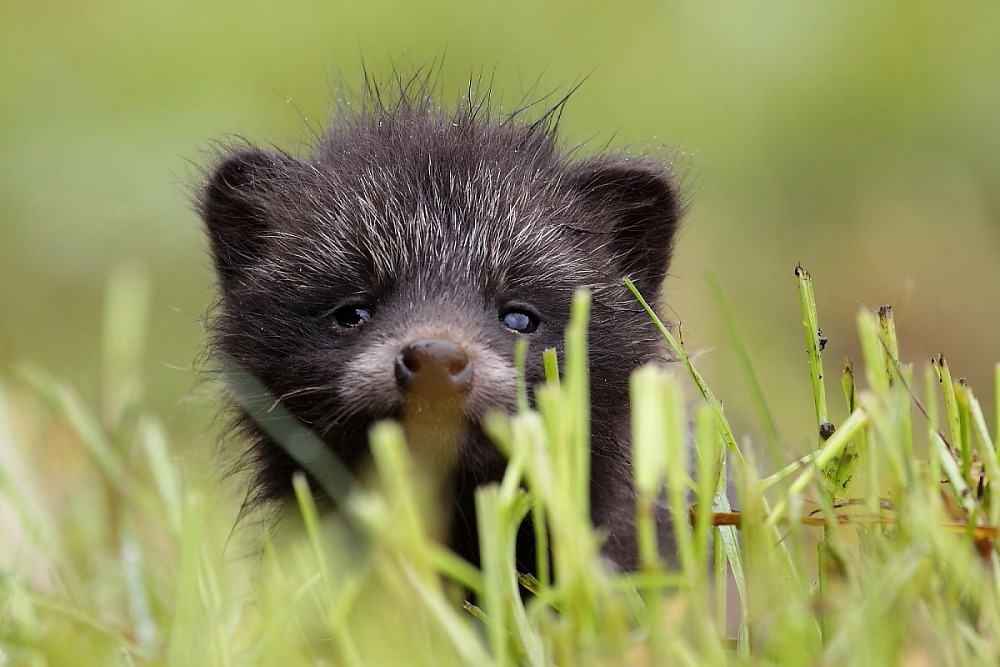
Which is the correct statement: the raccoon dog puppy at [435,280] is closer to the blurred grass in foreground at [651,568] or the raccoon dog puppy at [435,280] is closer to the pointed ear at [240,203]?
the pointed ear at [240,203]


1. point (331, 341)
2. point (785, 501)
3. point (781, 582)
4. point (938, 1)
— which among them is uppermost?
point (938, 1)

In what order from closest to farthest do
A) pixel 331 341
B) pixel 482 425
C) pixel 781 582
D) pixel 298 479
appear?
pixel 298 479 → pixel 781 582 → pixel 482 425 → pixel 331 341

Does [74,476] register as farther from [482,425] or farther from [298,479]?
[298,479]

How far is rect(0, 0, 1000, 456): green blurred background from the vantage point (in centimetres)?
777

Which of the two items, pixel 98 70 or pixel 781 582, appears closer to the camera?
pixel 781 582

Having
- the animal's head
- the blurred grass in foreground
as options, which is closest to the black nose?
the animal's head

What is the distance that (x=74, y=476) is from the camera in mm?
4988

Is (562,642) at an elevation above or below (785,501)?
below

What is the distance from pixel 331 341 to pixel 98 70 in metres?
6.34

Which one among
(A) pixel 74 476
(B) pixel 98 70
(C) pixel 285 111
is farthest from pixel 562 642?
(B) pixel 98 70

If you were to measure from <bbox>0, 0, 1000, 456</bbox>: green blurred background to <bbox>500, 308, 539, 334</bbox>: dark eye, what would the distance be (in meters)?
3.54

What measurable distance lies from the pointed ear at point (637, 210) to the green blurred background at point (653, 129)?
2.91m

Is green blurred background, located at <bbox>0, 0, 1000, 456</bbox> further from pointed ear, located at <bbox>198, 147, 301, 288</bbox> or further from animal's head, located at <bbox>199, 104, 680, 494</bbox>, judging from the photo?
animal's head, located at <bbox>199, 104, 680, 494</bbox>

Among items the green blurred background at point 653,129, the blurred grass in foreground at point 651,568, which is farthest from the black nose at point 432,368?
the green blurred background at point 653,129
